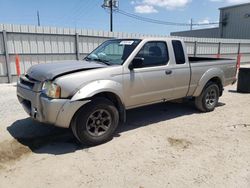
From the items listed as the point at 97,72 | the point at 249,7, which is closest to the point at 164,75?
the point at 97,72

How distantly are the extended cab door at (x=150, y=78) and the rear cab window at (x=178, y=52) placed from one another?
261 mm

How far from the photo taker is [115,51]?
4.82 meters

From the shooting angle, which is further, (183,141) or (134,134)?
(134,134)

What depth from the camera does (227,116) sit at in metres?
5.78

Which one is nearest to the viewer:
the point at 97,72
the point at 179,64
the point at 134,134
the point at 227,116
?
the point at 97,72

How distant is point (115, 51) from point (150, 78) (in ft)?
2.90

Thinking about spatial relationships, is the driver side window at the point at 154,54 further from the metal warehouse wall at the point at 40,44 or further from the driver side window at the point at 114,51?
the metal warehouse wall at the point at 40,44

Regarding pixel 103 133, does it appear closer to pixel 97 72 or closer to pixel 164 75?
pixel 97 72

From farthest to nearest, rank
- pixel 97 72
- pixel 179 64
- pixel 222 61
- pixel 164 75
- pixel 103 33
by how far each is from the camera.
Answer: pixel 103 33
pixel 222 61
pixel 179 64
pixel 164 75
pixel 97 72

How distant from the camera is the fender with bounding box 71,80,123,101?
→ 3723 mm

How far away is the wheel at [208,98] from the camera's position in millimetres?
6000

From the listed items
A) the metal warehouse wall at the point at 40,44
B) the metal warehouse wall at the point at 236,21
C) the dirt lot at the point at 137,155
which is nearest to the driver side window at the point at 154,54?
the dirt lot at the point at 137,155

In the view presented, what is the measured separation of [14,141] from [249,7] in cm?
3097

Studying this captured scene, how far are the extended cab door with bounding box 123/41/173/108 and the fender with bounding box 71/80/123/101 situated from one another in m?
0.20
